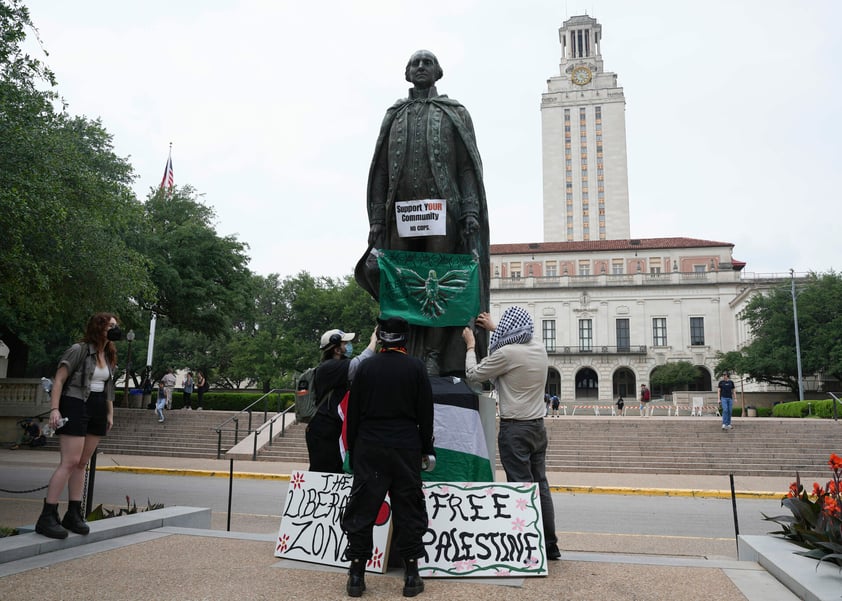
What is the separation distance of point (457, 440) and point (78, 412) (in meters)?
2.95

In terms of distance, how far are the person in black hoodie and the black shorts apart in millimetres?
2313

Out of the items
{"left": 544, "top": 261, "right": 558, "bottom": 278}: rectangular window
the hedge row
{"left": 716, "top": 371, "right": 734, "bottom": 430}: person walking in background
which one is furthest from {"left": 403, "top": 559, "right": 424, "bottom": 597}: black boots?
{"left": 544, "top": 261, "right": 558, "bottom": 278}: rectangular window

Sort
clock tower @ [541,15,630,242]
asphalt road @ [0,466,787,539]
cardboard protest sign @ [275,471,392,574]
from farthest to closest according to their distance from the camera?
1. clock tower @ [541,15,630,242]
2. asphalt road @ [0,466,787,539]
3. cardboard protest sign @ [275,471,392,574]

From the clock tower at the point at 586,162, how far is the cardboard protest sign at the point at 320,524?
311 ft

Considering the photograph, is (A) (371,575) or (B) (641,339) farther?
(B) (641,339)

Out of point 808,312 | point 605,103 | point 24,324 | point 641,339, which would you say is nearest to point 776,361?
point 808,312

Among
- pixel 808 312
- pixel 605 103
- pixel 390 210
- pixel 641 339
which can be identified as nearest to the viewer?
pixel 390 210

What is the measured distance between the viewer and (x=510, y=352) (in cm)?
519

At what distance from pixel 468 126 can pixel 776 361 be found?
47793 millimetres

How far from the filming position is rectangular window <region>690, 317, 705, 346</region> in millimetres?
71375

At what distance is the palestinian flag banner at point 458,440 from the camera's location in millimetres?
5250

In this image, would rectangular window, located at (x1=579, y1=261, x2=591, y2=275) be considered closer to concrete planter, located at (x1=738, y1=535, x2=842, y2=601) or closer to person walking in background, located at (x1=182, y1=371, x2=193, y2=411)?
person walking in background, located at (x1=182, y1=371, x2=193, y2=411)

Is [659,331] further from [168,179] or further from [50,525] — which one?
[50,525]

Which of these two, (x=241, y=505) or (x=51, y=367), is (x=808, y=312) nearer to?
(x=241, y=505)
